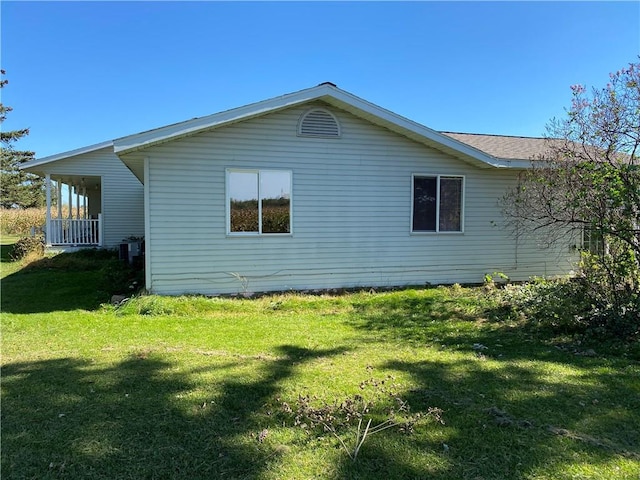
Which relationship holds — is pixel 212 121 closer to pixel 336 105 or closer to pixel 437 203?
pixel 336 105

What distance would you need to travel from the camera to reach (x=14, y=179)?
3962 centimetres

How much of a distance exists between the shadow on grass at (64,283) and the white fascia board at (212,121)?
3.18m

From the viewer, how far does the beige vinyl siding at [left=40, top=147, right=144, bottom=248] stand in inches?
619

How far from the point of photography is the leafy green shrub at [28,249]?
562 inches

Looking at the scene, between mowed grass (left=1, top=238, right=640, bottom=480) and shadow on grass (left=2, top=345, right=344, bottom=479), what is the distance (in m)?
0.01

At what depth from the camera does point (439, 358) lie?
4641mm

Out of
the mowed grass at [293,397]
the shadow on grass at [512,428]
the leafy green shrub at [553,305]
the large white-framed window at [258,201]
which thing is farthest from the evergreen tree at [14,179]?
the shadow on grass at [512,428]

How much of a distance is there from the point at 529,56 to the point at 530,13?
2.33 meters

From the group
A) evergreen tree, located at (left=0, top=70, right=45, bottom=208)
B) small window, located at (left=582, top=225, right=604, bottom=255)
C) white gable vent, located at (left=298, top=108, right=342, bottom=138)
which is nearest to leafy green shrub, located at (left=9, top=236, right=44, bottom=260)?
white gable vent, located at (left=298, top=108, right=342, bottom=138)

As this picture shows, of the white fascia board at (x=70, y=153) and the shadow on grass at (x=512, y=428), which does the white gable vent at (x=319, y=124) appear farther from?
the white fascia board at (x=70, y=153)

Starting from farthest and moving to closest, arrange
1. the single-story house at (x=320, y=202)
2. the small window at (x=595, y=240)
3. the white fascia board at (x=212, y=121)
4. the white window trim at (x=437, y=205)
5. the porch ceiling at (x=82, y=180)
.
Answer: the porch ceiling at (x=82, y=180) < the white window trim at (x=437, y=205) < the single-story house at (x=320, y=202) < the white fascia board at (x=212, y=121) < the small window at (x=595, y=240)

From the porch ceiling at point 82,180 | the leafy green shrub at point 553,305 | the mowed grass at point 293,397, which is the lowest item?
the mowed grass at point 293,397

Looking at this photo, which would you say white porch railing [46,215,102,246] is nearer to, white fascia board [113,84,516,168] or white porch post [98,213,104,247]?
white porch post [98,213,104,247]

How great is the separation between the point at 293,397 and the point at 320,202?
19.1 feet
